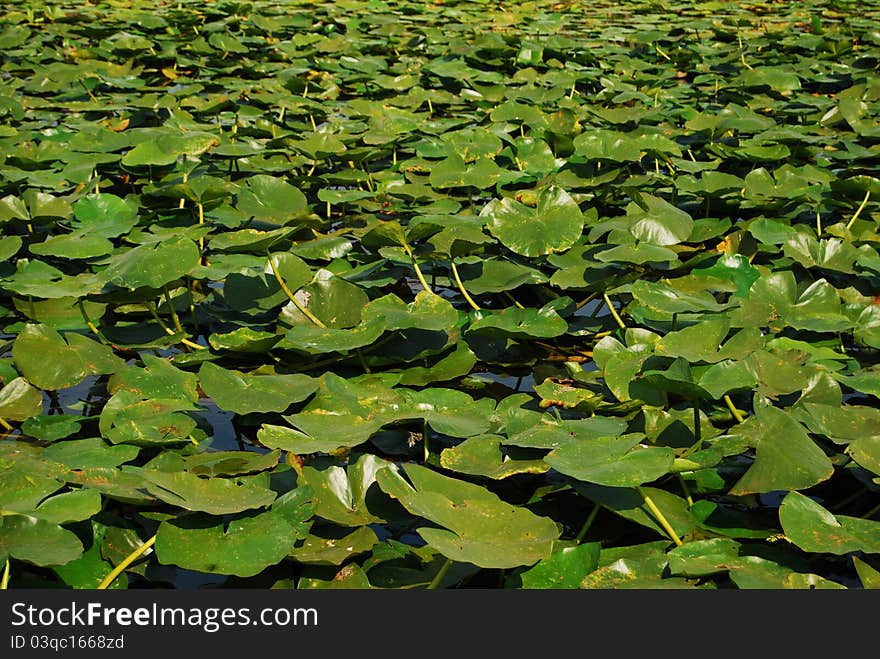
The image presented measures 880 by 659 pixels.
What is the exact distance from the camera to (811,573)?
4.52ft

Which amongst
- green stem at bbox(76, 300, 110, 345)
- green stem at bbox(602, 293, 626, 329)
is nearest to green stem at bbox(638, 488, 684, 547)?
green stem at bbox(602, 293, 626, 329)

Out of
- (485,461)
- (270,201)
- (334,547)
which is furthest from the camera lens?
(270,201)

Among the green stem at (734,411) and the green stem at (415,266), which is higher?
the green stem at (415,266)

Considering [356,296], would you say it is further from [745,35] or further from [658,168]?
[745,35]

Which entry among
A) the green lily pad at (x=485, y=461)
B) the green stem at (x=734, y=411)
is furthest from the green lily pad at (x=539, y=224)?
the green lily pad at (x=485, y=461)

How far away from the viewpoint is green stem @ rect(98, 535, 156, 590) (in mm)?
1354

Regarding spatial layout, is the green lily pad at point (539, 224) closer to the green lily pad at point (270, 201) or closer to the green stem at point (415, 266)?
the green stem at point (415, 266)

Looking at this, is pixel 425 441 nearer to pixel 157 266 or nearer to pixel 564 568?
pixel 564 568

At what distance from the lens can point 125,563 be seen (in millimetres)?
1373

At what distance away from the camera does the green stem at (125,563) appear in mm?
1354

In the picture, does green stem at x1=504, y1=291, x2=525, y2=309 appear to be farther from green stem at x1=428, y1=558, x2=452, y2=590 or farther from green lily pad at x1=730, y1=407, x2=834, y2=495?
green stem at x1=428, y1=558, x2=452, y2=590

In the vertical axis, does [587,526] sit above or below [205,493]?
below

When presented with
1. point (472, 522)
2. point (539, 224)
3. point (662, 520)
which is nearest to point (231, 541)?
point (472, 522)

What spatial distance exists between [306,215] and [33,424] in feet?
3.28
